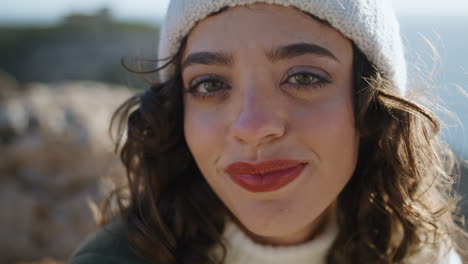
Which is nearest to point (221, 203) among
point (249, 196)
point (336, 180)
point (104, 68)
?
point (249, 196)

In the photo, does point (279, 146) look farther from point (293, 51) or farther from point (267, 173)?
point (293, 51)

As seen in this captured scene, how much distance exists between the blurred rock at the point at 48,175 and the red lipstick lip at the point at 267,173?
5.72 ft

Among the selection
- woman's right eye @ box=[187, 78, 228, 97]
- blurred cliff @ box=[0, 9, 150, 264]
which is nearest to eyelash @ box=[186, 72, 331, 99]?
woman's right eye @ box=[187, 78, 228, 97]

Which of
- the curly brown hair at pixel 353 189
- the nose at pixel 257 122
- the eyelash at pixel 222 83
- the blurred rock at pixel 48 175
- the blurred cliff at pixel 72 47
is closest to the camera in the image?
the nose at pixel 257 122

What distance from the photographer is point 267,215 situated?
1.65m

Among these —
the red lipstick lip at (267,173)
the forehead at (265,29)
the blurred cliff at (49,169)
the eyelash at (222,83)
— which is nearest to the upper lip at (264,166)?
the red lipstick lip at (267,173)

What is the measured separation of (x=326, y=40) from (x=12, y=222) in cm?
254

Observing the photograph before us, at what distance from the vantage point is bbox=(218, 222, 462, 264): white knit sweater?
6.19 feet

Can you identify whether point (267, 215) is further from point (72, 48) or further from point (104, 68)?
point (72, 48)

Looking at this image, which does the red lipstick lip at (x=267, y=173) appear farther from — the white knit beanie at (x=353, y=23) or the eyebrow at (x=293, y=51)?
the white knit beanie at (x=353, y=23)

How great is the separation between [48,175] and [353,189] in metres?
2.20

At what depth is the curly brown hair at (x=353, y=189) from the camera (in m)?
1.83

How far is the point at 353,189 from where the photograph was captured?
2.14 meters

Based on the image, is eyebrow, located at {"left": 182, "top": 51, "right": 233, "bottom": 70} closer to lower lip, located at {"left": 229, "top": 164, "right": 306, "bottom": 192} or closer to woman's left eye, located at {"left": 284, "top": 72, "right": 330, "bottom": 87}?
woman's left eye, located at {"left": 284, "top": 72, "right": 330, "bottom": 87}
